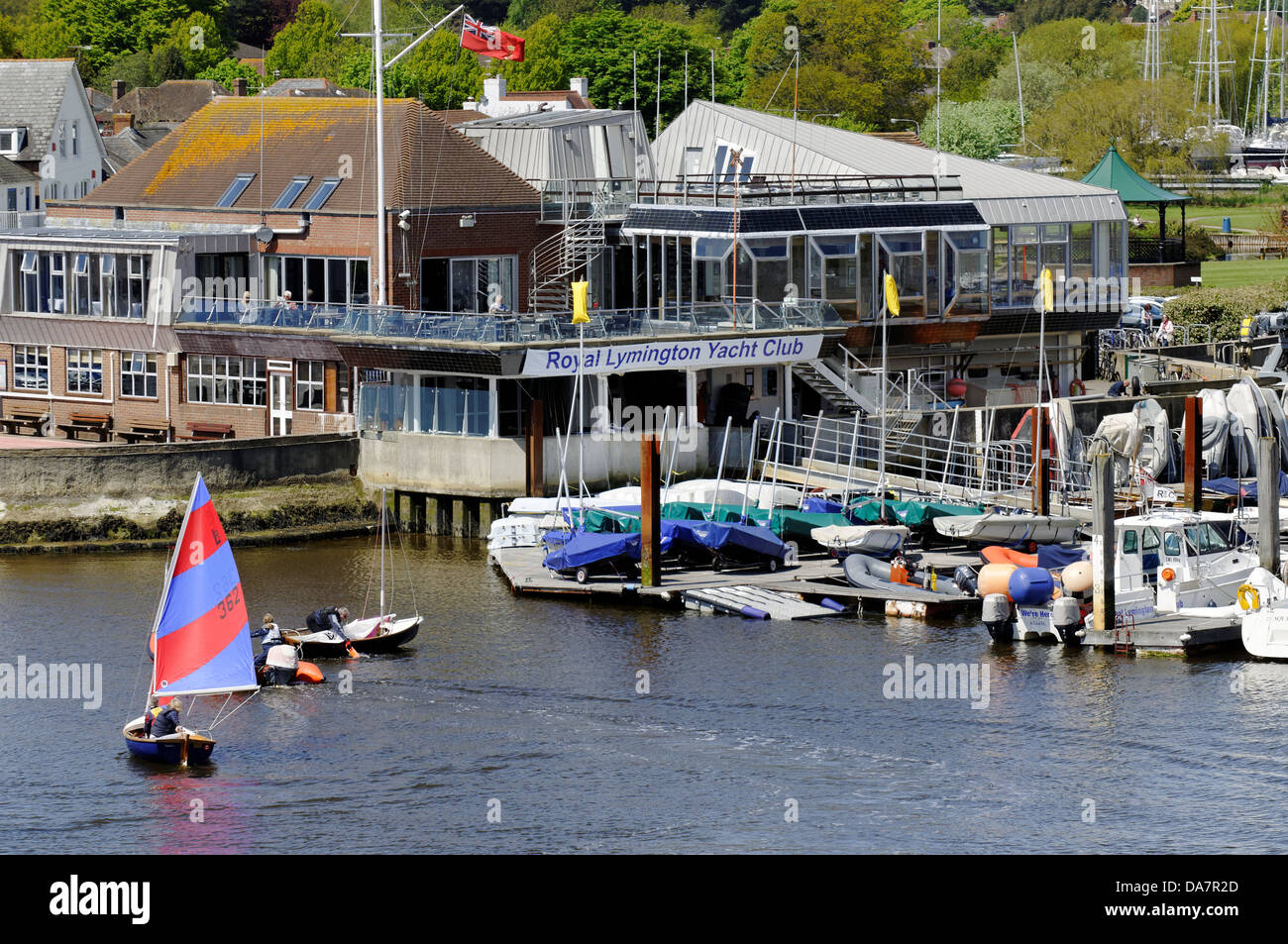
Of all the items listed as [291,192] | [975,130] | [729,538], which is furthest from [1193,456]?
Answer: [975,130]

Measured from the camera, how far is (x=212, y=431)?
2795 inches

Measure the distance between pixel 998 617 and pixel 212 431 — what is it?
30.3 m

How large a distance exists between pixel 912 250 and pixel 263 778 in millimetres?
36845

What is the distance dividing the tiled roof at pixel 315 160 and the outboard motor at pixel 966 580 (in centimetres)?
2410

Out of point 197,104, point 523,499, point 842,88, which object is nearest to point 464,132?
point 523,499

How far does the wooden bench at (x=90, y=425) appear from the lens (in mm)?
72188

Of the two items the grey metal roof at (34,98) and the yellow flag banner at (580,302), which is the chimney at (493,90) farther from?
the yellow flag banner at (580,302)

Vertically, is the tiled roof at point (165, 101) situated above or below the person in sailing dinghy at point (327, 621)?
above

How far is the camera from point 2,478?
63562 millimetres

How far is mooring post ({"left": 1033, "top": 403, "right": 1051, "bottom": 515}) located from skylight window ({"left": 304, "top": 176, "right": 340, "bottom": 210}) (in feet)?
81.0

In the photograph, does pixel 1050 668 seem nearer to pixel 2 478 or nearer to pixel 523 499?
pixel 523 499
